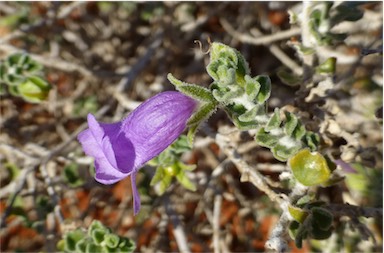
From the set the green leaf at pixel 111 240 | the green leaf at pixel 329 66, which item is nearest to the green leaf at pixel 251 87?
the green leaf at pixel 329 66

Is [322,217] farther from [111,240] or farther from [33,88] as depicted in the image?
[33,88]

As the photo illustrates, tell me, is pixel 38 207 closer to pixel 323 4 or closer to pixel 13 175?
pixel 13 175

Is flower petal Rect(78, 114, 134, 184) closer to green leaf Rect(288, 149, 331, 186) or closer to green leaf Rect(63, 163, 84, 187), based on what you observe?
green leaf Rect(288, 149, 331, 186)

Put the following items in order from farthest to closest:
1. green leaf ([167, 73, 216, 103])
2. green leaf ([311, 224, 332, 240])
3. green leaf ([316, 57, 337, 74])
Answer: green leaf ([316, 57, 337, 74]) → green leaf ([311, 224, 332, 240]) → green leaf ([167, 73, 216, 103])

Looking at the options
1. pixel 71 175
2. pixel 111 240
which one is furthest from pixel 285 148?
pixel 71 175

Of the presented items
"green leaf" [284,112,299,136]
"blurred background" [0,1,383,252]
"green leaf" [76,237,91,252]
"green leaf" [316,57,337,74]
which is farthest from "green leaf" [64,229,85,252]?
"green leaf" [316,57,337,74]

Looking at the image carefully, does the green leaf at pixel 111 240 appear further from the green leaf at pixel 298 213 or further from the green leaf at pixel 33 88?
the green leaf at pixel 33 88
